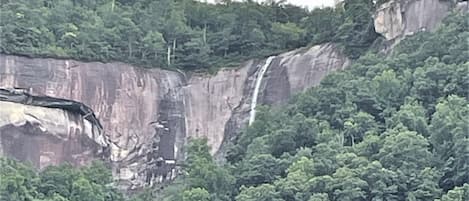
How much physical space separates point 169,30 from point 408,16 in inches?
311

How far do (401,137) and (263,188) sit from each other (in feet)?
10.8

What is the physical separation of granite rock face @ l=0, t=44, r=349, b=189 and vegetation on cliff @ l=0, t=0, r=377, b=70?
46cm

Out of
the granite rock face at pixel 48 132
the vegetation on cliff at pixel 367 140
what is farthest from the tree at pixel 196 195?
the granite rock face at pixel 48 132

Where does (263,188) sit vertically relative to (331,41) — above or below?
below

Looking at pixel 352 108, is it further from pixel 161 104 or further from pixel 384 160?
pixel 161 104

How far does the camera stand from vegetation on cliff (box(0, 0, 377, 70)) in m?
37.1

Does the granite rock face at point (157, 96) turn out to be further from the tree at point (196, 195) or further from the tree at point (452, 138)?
the tree at point (452, 138)

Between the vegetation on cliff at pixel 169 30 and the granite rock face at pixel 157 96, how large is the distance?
0.46 metres

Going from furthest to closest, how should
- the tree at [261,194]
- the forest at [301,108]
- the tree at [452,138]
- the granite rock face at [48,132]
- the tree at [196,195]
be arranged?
1. the granite rock face at [48,132]
2. the tree at [196,195]
3. the tree at [261,194]
4. the forest at [301,108]
5. the tree at [452,138]

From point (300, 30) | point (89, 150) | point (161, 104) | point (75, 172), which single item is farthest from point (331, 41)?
point (75, 172)

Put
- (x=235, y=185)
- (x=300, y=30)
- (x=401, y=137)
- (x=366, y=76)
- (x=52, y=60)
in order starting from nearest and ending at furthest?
1. (x=401, y=137)
2. (x=235, y=185)
3. (x=366, y=76)
4. (x=52, y=60)
5. (x=300, y=30)

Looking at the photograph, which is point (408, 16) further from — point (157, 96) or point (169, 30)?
point (169, 30)

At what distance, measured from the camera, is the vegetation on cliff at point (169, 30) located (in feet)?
122

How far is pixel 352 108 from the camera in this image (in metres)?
32.8
